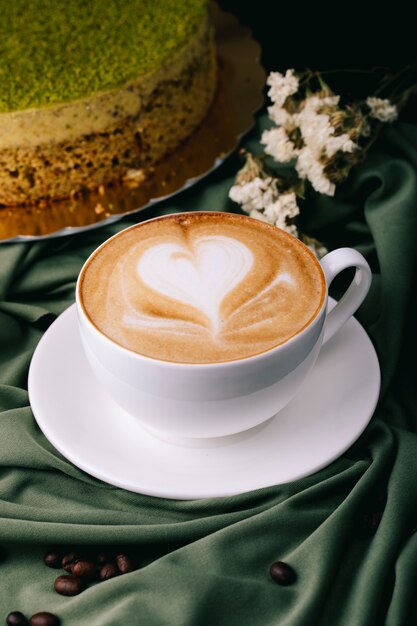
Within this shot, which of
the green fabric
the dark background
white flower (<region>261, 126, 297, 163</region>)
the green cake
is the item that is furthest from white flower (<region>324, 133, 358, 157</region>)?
the dark background

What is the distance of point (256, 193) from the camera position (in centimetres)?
177

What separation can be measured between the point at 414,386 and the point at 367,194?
21.9 inches

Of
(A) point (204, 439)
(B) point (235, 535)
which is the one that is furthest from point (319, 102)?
(B) point (235, 535)

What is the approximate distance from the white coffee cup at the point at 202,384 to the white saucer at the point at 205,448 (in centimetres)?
4

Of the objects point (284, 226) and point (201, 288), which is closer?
point (201, 288)

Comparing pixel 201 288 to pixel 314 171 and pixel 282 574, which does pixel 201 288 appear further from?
pixel 314 171

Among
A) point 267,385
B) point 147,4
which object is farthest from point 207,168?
point 267,385

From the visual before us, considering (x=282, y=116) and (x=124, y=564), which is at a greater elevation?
(x=282, y=116)

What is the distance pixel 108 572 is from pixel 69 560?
0.23 feet

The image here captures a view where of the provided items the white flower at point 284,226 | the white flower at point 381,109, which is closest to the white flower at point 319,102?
the white flower at point 381,109

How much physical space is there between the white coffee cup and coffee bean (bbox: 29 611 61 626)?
318 mm

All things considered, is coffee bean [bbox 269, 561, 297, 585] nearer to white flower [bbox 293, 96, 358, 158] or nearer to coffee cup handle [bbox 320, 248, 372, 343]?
coffee cup handle [bbox 320, 248, 372, 343]

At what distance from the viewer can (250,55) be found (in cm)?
249

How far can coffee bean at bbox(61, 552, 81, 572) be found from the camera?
4.12 feet
